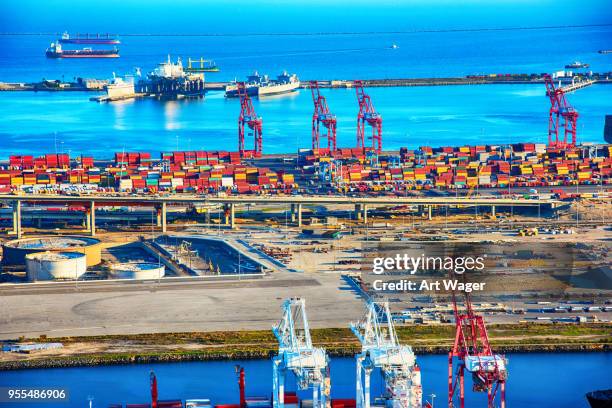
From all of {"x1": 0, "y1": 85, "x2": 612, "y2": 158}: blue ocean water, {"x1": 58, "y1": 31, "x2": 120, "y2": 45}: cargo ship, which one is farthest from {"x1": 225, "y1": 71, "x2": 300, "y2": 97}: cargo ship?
{"x1": 58, "y1": 31, "x2": 120, "y2": 45}: cargo ship

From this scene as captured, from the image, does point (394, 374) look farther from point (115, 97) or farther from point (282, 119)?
point (115, 97)

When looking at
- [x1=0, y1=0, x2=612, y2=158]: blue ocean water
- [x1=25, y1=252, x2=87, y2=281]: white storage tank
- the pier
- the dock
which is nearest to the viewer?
[x1=25, y1=252, x2=87, y2=281]: white storage tank

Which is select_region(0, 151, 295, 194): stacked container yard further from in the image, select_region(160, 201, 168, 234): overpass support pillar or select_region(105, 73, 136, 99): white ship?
select_region(105, 73, 136, 99): white ship

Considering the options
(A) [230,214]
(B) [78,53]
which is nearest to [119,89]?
(B) [78,53]

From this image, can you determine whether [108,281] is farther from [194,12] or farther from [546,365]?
[194,12]

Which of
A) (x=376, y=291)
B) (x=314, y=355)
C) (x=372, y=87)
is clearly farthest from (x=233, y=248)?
(x=372, y=87)

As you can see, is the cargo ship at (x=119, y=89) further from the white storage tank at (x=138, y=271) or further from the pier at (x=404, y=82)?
the white storage tank at (x=138, y=271)
